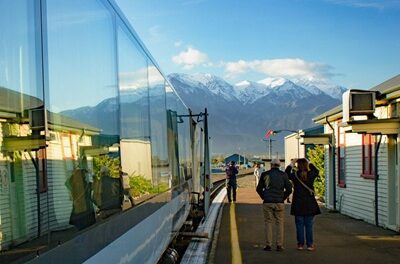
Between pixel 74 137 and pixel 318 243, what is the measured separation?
951 centimetres

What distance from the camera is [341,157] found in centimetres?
2022

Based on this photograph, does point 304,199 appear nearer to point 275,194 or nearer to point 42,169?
point 275,194

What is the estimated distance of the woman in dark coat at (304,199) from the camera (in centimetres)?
1113

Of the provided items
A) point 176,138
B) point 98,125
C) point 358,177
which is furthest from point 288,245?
point 98,125

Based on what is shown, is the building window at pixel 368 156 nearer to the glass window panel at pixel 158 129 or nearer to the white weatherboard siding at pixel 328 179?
the white weatherboard siding at pixel 328 179

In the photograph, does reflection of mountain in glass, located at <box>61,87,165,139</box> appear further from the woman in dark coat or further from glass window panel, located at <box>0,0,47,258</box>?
the woman in dark coat

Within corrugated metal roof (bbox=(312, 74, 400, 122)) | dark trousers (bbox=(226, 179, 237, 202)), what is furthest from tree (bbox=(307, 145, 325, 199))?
dark trousers (bbox=(226, 179, 237, 202))

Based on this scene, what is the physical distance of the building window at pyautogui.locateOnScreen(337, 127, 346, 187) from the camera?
1972 cm

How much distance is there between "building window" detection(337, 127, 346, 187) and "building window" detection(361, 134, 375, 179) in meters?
2.31

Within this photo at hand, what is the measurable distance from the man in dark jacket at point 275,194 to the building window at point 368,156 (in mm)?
5578

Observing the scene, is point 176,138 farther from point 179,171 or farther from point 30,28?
point 30,28

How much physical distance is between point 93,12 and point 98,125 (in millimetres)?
Result: 806

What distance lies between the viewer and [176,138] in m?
10.1

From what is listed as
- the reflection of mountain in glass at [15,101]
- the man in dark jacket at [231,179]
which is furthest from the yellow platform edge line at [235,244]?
the reflection of mountain in glass at [15,101]
